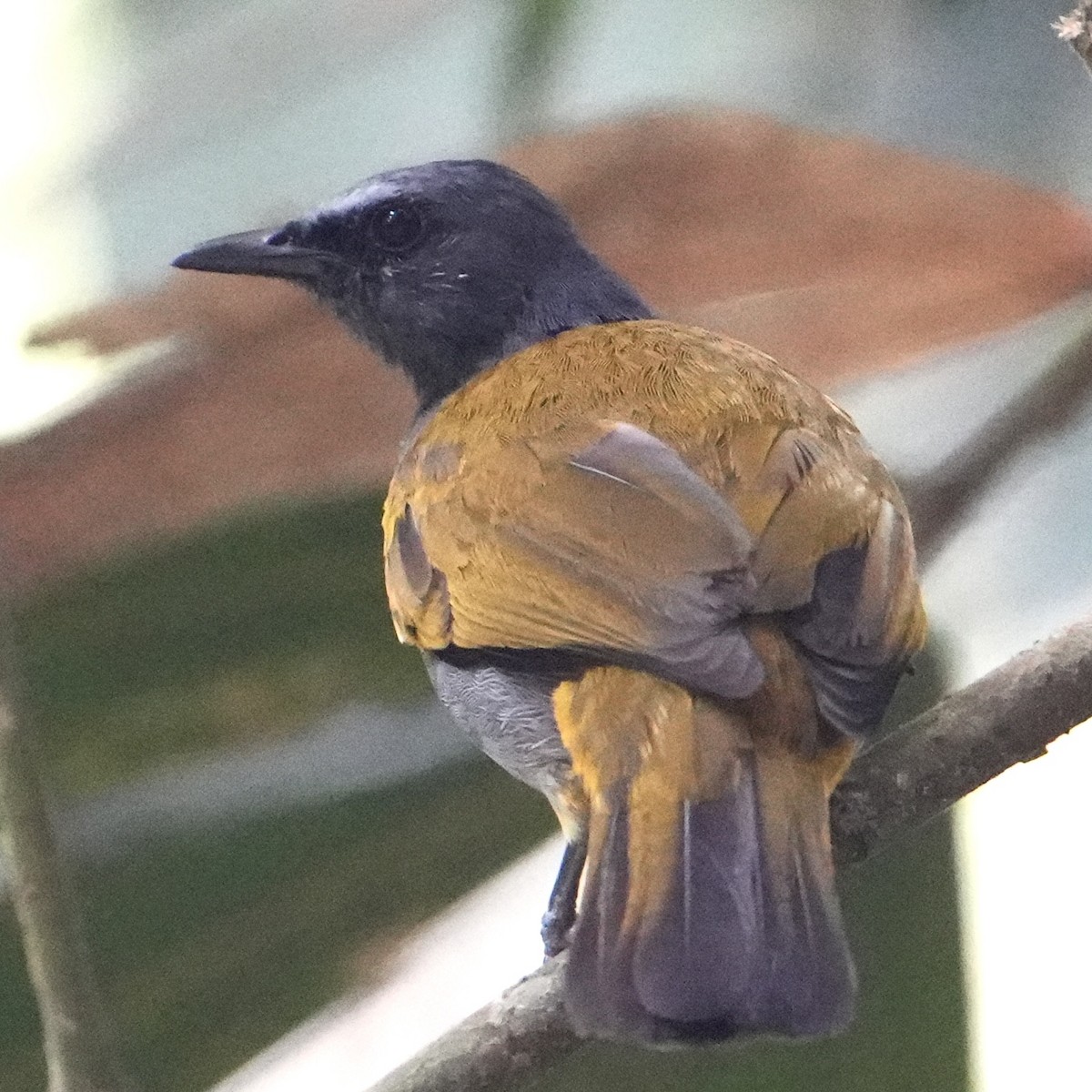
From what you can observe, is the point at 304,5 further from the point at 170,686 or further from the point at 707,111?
the point at 170,686

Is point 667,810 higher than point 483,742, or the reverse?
point 667,810

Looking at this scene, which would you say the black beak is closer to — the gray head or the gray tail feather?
the gray head

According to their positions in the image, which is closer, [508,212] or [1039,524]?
[508,212]

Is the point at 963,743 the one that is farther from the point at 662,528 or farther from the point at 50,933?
the point at 50,933

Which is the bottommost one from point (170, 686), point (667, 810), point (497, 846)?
point (497, 846)

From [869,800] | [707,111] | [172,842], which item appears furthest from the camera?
[707,111]

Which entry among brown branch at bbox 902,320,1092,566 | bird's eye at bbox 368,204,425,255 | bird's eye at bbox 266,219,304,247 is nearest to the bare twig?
bird's eye at bbox 368,204,425,255

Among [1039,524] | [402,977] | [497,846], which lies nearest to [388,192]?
[497,846]
